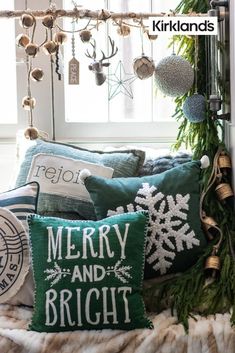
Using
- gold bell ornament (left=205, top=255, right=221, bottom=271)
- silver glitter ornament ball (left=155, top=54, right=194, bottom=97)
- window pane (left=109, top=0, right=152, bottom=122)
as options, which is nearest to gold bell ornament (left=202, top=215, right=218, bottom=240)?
gold bell ornament (left=205, top=255, right=221, bottom=271)

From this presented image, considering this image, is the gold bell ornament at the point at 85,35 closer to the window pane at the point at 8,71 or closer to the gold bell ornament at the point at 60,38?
the gold bell ornament at the point at 60,38

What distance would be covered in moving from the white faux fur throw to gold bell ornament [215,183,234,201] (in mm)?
512

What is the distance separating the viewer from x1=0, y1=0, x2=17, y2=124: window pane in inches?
106

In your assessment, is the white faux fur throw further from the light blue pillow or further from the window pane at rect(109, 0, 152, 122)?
the window pane at rect(109, 0, 152, 122)

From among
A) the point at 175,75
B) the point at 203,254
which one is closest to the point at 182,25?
the point at 175,75

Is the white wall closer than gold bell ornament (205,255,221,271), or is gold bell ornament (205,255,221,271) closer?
gold bell ornament (205,255,221,271)

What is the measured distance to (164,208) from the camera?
209 centimetres

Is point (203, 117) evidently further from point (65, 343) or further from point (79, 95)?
point (65, 343)

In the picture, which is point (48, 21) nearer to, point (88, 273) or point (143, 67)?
point (143, 67)

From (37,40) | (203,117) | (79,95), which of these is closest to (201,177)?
(203,117)

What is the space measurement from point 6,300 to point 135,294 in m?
0.43

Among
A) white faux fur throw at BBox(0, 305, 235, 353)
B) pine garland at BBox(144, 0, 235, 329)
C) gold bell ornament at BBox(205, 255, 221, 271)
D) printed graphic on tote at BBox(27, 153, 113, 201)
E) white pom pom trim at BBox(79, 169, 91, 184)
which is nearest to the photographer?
white faux fur throw at BBox(0, 305, 235, 353)

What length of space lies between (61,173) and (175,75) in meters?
0.55

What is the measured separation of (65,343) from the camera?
5.92 ft
